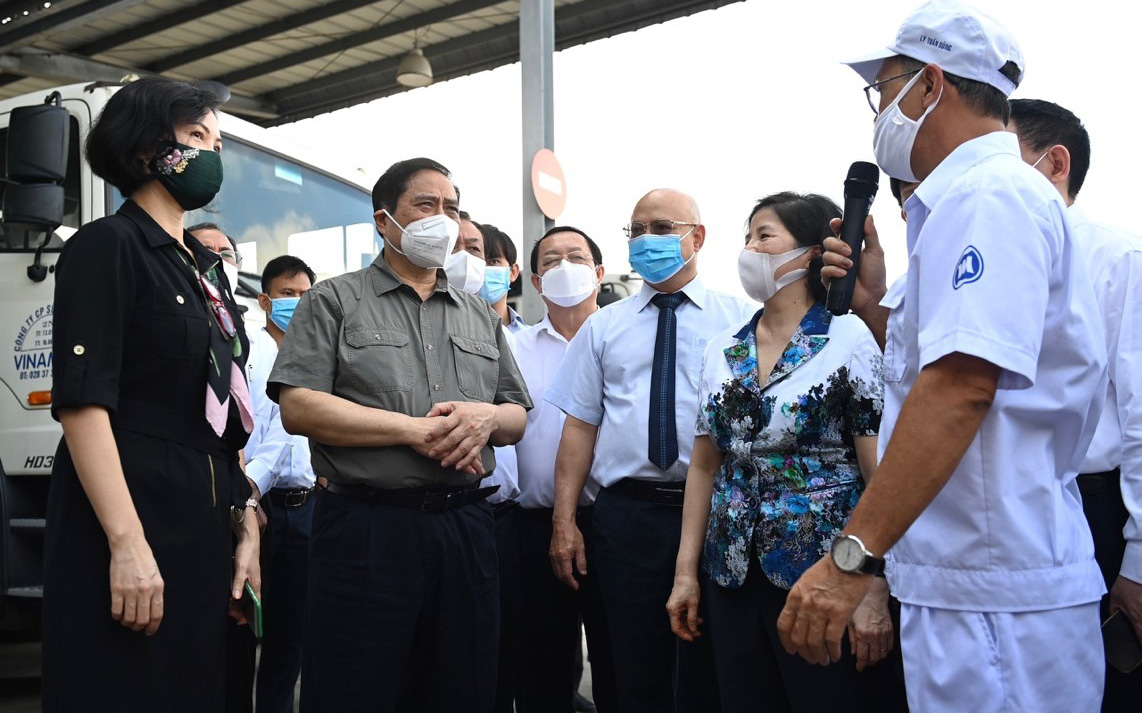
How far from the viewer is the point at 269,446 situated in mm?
4035

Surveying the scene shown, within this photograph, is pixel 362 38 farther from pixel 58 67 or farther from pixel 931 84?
pixel 931 84

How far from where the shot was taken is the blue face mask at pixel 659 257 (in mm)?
3568

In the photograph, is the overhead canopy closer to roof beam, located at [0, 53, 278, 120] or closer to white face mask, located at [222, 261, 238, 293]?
roof beam, located at [0, 53, 278, 120]

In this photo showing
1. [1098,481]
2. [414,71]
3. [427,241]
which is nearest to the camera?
[1098,481]

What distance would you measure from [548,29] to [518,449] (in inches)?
175

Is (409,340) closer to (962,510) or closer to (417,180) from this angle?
(417,180)

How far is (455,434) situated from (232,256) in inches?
101

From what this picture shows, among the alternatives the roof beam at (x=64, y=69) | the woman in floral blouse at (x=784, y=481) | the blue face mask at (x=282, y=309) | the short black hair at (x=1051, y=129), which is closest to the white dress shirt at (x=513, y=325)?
the blue face mask at (x=282, y=309)

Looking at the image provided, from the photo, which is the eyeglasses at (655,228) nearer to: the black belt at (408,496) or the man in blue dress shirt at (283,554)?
the black belt at (408,496)

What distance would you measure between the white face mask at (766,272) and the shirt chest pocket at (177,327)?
1.47 metres

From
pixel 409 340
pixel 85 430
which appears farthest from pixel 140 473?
pixel 409 340

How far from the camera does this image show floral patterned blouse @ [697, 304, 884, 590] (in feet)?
8.14

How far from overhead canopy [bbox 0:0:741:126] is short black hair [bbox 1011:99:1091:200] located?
24.0ft

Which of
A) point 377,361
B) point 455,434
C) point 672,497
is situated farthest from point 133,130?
point 672,497
